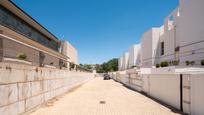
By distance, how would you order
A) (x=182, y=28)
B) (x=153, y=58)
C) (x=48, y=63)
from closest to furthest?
(x=48, y=63) < (x=182, y=28) < (x=153, y=58)

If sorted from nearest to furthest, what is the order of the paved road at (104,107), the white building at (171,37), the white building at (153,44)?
the paved road at (104,107) → the white building at (171,37) → the white building at (153,44)

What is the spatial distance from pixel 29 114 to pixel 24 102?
1.97 feet

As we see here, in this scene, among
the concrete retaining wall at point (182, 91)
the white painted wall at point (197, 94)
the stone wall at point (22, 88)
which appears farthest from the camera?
the concrete retaining wall at point (182, 91)

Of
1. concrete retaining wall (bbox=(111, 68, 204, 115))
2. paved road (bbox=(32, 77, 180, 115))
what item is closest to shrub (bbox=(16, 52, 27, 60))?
paved road (bbox=(32, 77, 180, 115))

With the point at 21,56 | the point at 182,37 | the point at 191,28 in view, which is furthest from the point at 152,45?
the point at 21,56

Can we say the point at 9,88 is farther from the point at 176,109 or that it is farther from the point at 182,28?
the point at 182,28

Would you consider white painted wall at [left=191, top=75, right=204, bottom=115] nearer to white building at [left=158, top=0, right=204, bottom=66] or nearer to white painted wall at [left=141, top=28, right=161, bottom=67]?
white building at [left=158, top=0, right=204, bottom=66]

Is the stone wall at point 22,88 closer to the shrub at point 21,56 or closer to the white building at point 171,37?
the shrub at point 21,56

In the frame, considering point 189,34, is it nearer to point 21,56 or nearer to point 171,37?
point 171,37

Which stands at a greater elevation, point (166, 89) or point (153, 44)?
point (153, 44)

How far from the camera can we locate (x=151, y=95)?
465 inches

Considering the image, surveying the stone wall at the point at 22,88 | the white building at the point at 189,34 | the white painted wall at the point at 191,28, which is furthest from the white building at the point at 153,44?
the stone wall at the point at 22,88

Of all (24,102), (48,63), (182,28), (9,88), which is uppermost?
(182,28)

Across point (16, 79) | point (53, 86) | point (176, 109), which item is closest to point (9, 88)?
point (16, 79)
